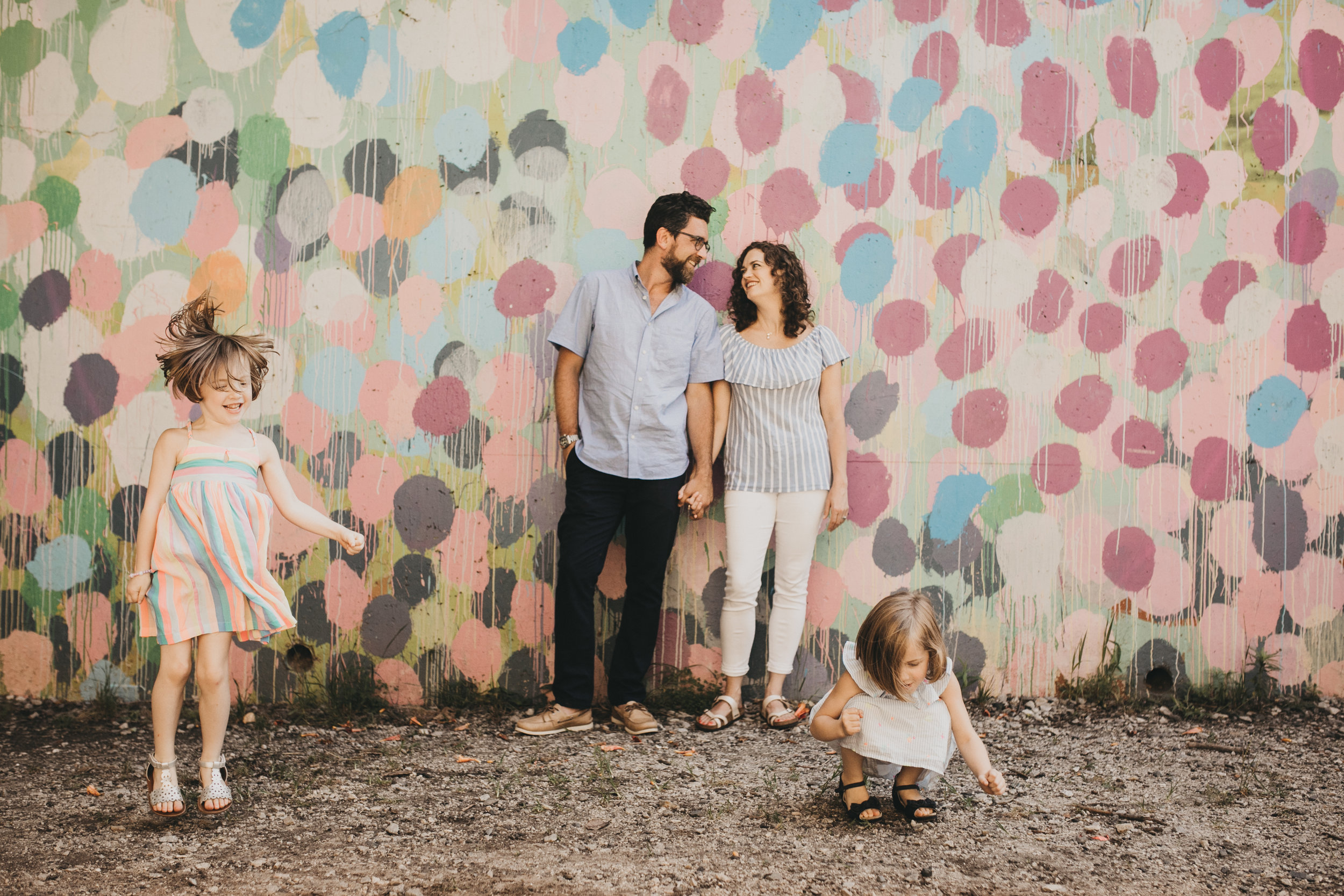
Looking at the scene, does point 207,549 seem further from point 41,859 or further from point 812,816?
point 812,816

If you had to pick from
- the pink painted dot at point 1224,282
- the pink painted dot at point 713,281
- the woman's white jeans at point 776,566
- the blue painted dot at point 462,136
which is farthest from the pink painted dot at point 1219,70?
the blue painted dot at point 462,136

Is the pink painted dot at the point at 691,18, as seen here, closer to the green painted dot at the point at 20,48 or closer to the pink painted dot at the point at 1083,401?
the pink painted dot at the point at 1083,401

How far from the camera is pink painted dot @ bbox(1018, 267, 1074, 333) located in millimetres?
3574

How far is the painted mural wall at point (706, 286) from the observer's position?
3.44 metres

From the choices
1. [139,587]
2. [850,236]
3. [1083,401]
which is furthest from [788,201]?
[139,587]

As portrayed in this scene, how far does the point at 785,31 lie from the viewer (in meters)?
3.49

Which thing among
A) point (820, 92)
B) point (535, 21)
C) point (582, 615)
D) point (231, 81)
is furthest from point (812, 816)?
point (231, 81)

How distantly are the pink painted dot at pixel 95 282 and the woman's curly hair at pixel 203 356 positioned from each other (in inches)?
44.1

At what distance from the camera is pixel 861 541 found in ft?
11.8

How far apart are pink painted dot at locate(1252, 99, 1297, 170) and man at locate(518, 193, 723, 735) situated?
2401mm

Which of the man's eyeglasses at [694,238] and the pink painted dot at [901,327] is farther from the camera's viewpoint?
the pink painted dot at [901,327]

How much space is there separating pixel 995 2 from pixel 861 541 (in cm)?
234

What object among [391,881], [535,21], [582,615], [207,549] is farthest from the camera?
[535,21]

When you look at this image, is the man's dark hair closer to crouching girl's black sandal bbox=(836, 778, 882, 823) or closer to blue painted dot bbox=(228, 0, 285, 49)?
blue painted dot bbox=(228, 0, 285, 49)
